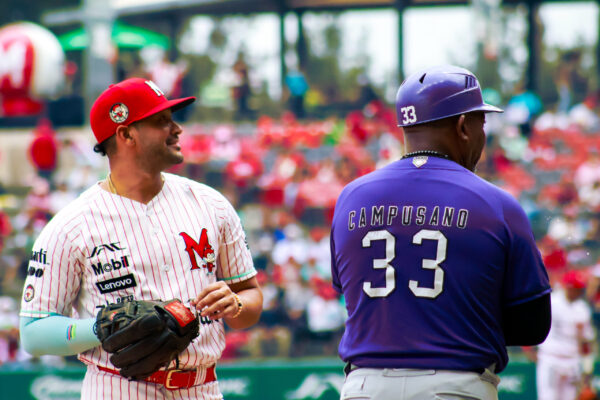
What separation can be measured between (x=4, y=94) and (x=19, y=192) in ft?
10.3

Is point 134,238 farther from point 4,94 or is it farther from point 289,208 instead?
point 4,94

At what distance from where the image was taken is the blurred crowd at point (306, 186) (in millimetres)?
10328

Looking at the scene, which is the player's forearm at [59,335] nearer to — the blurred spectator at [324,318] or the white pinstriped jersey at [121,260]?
the white pinstriped jersey at [121,260]

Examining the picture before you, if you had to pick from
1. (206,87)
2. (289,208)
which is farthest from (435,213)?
(206,87)

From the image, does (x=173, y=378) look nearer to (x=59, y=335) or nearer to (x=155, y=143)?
(x=59, y=335)

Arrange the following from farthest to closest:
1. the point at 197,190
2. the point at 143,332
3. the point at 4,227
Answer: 1. the point at 4,227
2. the point at 197,190
3. the point at 143,332

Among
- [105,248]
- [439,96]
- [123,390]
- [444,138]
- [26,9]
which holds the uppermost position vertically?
[26,9]

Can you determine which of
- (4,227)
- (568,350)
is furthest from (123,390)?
(4,227)

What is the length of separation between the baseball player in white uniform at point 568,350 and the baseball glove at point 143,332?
7.28 metres

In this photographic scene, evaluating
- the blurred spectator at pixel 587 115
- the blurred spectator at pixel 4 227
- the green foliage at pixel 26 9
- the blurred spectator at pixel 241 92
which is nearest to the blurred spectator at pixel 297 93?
the blurred spectator at pixel 241 92

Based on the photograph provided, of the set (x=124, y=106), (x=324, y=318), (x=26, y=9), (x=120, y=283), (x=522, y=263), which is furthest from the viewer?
(x=26, y=9)

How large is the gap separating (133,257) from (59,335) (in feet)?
1.16

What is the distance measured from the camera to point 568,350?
30.2 ft

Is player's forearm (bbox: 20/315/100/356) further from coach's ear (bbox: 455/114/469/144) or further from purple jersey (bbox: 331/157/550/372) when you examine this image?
coach's ear (bbox: 455/114/469/144)
